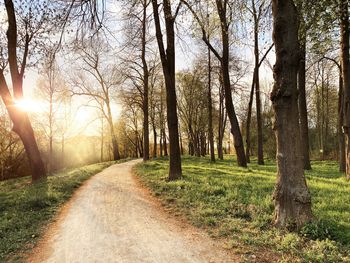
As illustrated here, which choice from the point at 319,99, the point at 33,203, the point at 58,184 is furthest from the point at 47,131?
the point at 319,99

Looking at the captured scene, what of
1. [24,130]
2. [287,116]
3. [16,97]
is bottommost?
[287,116]

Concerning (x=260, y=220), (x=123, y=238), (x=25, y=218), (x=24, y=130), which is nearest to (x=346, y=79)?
(x=260, y=220)

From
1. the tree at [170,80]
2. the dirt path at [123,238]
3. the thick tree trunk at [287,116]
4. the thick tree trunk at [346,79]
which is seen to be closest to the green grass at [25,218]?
the dirt path at [123,238]

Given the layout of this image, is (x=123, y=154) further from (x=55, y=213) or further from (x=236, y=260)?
(x=236, y=260)

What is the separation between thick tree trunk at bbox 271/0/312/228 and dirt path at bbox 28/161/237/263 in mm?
1621

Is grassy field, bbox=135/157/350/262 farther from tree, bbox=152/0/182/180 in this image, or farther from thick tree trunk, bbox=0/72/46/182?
thick tree trunk, bbox=0/72/46/182

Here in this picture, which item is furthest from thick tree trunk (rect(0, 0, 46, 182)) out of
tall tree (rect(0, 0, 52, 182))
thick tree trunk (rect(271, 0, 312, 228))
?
thick tree trunk (rect(271, 0, 312, 228))

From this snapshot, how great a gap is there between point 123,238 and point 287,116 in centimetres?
395

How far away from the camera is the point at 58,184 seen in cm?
1162

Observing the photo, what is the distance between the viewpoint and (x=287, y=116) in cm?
537

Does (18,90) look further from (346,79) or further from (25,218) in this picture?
(346,79)

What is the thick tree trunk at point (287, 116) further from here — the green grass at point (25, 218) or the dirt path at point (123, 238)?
the green grass at point (25, 218)

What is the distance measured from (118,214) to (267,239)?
12.6 feet

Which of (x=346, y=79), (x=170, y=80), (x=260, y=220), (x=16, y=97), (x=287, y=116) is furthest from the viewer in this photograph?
(x=16, y=97)
